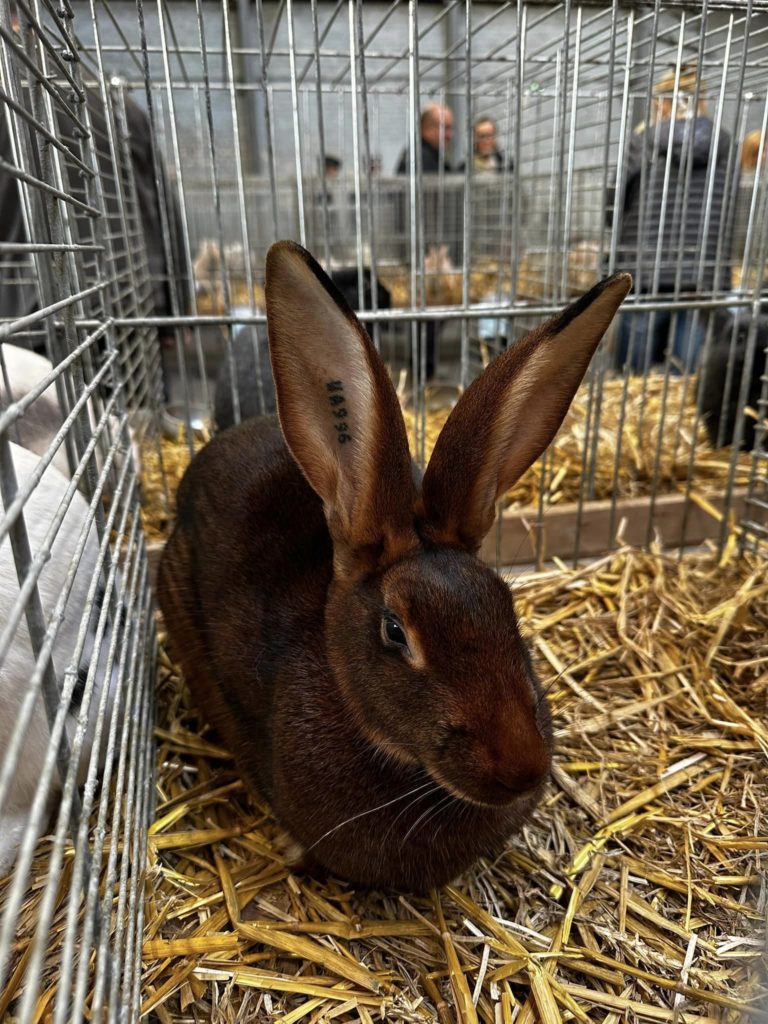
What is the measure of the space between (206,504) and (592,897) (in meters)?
1.22

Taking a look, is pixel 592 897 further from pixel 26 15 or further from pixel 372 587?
pixel 26 15

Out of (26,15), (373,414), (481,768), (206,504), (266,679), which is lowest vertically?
(266,679)

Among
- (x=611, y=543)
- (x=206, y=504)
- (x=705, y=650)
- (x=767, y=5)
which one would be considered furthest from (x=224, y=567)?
(x=767, y=5)

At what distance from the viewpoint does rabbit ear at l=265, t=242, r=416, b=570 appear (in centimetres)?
121

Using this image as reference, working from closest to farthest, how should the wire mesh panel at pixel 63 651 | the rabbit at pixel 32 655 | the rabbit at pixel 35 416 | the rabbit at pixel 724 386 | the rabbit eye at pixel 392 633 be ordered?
1. the wire mesh panel at pixel 63 651
2. the rabbit eye at pixel 392 633
3. the rabbit at pixel 32 655
4. the rabbit at pixel 35 416
5. the rabbit at pixel 724 386

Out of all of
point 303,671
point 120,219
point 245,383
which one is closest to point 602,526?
point 245,383

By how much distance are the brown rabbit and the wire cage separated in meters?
0.33

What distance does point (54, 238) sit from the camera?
4.30 feet

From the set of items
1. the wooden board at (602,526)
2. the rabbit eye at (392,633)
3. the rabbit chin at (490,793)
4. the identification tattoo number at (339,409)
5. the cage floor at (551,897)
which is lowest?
the cage floor at (551,897)

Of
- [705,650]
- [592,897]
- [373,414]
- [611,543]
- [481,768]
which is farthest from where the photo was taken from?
Result: [611,543]

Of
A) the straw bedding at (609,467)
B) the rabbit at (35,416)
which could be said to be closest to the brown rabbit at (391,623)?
the rabbit at (35,416)

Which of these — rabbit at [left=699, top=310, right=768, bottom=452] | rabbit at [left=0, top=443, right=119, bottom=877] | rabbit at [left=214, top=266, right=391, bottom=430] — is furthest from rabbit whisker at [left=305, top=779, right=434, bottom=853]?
rabbit at [left=699, top=310, right=768, bottom=452]

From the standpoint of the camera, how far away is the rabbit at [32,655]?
1.32 metres

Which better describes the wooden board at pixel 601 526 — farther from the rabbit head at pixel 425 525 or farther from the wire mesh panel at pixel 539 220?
the rabbit head at pixel 425 525
